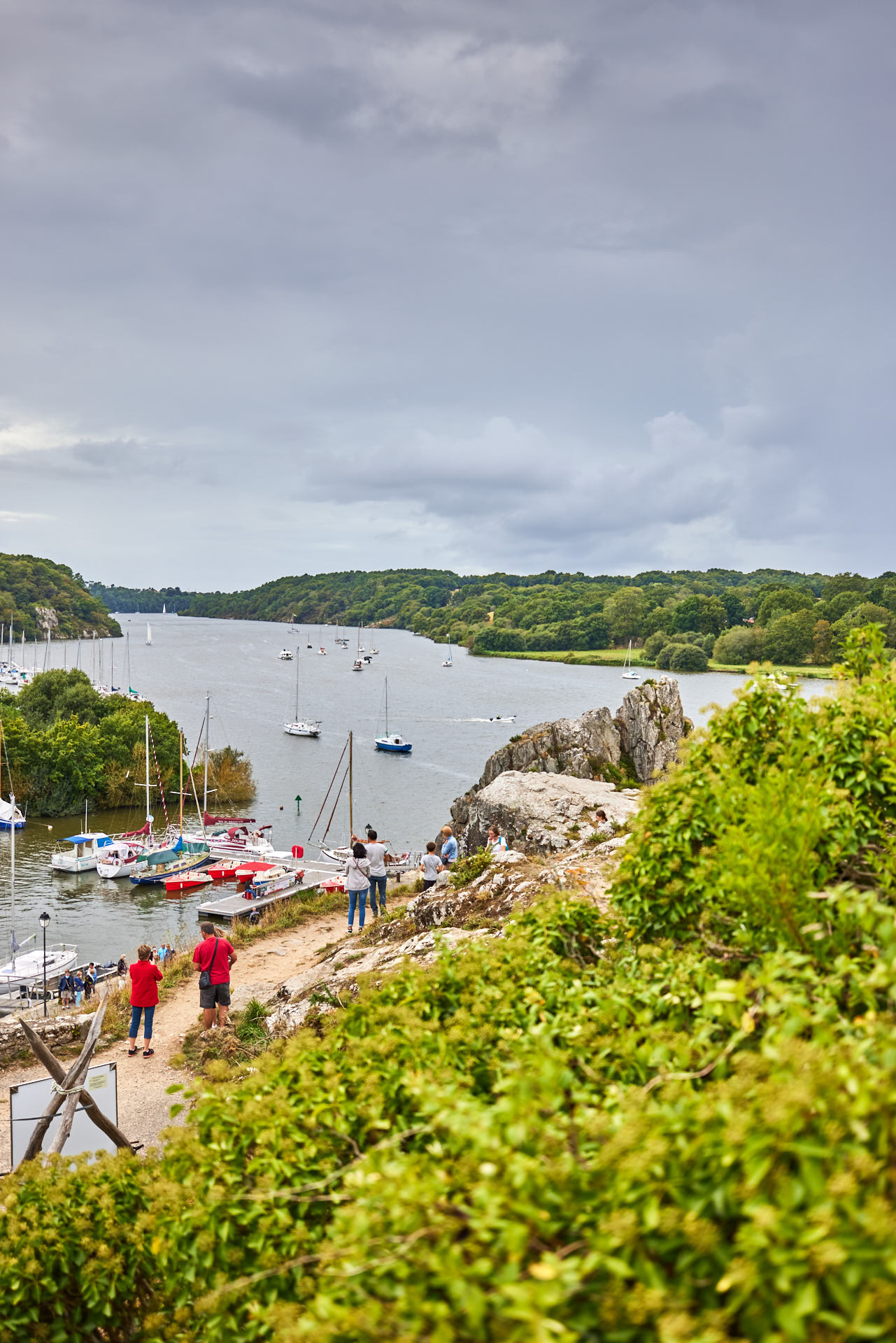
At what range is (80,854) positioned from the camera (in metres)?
36.7

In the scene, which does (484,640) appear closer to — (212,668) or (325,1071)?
(212,668)

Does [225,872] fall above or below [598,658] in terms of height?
below

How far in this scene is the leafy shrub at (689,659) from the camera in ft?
332

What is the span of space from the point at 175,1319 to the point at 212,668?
115132mm

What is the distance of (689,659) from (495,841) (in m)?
91.3

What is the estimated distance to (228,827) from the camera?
41.4 metres

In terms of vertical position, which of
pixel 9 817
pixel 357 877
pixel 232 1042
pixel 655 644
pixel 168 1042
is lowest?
pixel 9 817

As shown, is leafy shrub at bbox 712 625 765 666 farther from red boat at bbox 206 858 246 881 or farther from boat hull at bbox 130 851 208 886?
boat hull at bbox 130 851 208 886

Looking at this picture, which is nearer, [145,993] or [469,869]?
[145,993]

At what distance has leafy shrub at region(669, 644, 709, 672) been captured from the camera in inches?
3984

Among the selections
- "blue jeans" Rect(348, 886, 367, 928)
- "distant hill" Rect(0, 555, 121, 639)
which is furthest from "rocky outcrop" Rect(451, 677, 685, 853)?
"distant hill" Rect(0, 555, 121, 639)

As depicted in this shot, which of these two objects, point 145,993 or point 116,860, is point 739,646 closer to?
point 116,860

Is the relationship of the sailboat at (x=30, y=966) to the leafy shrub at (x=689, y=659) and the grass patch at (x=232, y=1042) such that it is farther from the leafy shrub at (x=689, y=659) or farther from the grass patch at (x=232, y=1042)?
the leafy shrub at (x=689, y=659)

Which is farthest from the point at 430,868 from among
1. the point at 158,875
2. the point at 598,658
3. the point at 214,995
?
the point at 598,658
